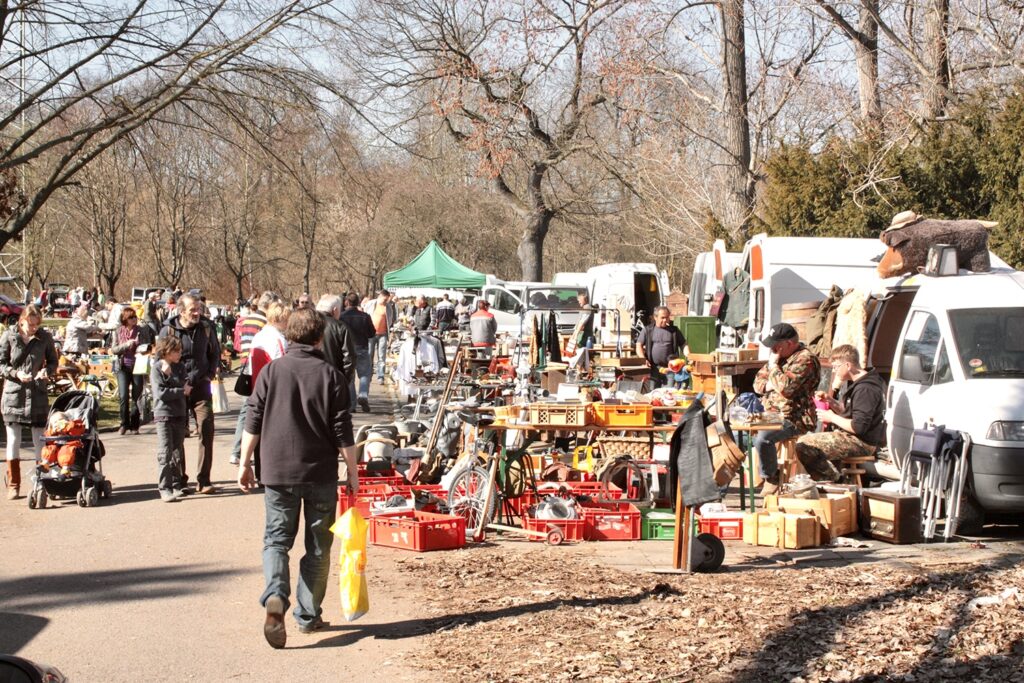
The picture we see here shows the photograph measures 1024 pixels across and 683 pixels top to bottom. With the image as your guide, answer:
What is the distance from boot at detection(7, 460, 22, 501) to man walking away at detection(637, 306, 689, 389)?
1023 centimetres

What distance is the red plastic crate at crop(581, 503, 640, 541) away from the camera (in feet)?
31.2

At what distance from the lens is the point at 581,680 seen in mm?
5797

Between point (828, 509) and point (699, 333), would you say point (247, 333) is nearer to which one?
point (699, 333)

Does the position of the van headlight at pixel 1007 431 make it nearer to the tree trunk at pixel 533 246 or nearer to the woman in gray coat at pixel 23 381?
the woman in gray coat at pixel 23 381

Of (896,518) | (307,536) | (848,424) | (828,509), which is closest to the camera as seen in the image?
(307,536)

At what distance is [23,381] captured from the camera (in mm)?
11414

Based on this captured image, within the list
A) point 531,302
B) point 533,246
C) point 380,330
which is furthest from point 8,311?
point 380,330

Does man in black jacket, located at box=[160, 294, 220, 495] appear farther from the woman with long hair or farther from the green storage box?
the green storage box

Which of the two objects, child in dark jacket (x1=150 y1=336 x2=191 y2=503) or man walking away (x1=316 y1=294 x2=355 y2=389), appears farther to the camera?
man walking away (x1=316 y1=294 x2=355 y2=389)

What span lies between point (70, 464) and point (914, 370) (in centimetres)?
785

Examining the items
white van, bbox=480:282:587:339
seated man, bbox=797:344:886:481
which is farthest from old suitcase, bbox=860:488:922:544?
white van, bbox=480:282:587:339

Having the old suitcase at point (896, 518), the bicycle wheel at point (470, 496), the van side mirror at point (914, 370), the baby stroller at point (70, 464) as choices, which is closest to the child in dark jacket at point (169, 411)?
the baby stroller at point (70, 464)

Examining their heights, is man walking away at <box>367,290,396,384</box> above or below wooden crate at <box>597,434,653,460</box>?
above

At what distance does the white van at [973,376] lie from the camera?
9266 millimetres
